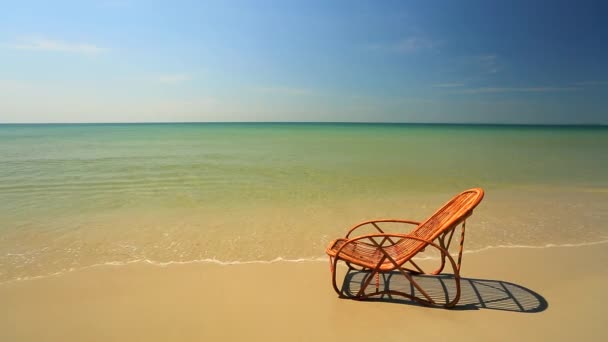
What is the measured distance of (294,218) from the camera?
6.59 m

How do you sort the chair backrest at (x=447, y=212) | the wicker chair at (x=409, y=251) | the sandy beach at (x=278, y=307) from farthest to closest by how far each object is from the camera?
the chair backrest at (x=447, y=212) → the wicker chair at (x=409, y=251) → the sandy beach at (x=278, y=307)

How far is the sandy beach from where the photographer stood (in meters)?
2.91

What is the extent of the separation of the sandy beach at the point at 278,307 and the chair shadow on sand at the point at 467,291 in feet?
0.07

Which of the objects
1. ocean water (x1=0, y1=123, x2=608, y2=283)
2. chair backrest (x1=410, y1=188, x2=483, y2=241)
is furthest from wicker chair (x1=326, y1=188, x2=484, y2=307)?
ocean water (x1=0, y1=123, x2=608, y2=283)

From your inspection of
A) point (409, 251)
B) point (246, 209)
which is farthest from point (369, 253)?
point (246, 209)

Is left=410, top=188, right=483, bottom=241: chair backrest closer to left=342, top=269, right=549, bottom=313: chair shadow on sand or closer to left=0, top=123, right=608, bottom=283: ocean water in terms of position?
left=342, top=269, right=549, bottom=313: chair shadow on sand

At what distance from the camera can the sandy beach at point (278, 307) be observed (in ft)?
9.54

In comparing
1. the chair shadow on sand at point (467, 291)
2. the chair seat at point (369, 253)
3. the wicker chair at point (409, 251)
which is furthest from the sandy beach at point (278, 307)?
the chair seat at point (369, 253)

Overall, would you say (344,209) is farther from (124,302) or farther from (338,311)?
(124,302)

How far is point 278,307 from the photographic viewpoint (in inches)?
130

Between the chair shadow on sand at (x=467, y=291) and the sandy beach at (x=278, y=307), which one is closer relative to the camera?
the sandy beach at (x=278, y=307)

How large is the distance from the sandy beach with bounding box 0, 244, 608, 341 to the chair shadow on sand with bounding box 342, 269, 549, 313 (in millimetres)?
20

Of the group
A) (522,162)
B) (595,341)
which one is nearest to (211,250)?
(595,341)

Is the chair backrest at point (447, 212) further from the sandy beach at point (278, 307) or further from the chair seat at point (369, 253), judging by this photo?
the sandy beach at point (278, 307)
